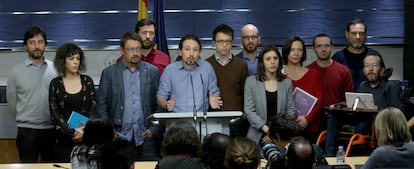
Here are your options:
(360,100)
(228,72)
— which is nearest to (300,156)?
(360,100)

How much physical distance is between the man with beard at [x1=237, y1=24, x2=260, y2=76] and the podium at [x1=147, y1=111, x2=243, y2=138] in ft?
4.69

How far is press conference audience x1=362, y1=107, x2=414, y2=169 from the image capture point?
4402 mm

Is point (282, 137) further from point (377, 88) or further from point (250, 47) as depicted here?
point (250, 47)

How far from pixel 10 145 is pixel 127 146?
439 cm

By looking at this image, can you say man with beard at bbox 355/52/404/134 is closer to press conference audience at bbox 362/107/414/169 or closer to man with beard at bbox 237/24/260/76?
man with beard at bbox 237/24/260/76

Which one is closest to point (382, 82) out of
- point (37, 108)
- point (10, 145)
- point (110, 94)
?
point (110, 94)

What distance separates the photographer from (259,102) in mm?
6086

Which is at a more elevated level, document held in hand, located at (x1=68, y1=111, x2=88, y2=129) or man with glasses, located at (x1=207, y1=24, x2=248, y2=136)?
man with glasses, located at (x1=207, y1=24, x2=248, y2=136)

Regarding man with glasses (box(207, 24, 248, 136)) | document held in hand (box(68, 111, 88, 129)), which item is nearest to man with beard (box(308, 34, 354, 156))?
man with glasses (box(207, 24, 248, 136))

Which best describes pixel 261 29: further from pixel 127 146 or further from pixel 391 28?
pixel 127 146

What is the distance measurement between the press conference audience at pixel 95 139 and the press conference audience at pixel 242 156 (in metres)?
0.74

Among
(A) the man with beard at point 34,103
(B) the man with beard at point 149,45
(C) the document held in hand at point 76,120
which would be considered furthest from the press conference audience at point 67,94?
(B) the man with beard at point 149,45

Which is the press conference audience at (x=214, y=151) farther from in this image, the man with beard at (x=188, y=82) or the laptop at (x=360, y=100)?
the laptop at (x=360, y=100)

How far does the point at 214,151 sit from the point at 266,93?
2364 mm
